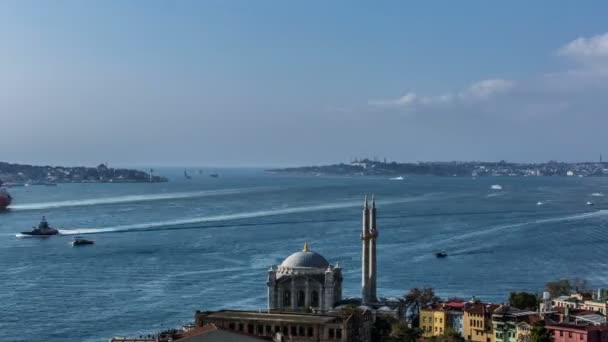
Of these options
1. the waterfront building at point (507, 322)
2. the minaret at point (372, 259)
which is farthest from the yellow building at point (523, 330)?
the minaret at point (372, 259)

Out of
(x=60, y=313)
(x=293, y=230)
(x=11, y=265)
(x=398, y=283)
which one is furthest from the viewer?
(x=293, y=230)

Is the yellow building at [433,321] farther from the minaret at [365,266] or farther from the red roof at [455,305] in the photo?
the minaret at [365,266]

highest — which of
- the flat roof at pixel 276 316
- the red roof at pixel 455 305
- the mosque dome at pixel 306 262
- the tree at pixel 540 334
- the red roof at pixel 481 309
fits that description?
the mosque dome at pixel 306 262

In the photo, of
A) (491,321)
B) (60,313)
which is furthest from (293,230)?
(491,321)

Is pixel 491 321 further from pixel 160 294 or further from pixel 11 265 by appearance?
pixel 11 265

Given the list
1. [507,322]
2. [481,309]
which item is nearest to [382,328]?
[481,309]

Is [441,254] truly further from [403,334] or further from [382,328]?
[403,334]
